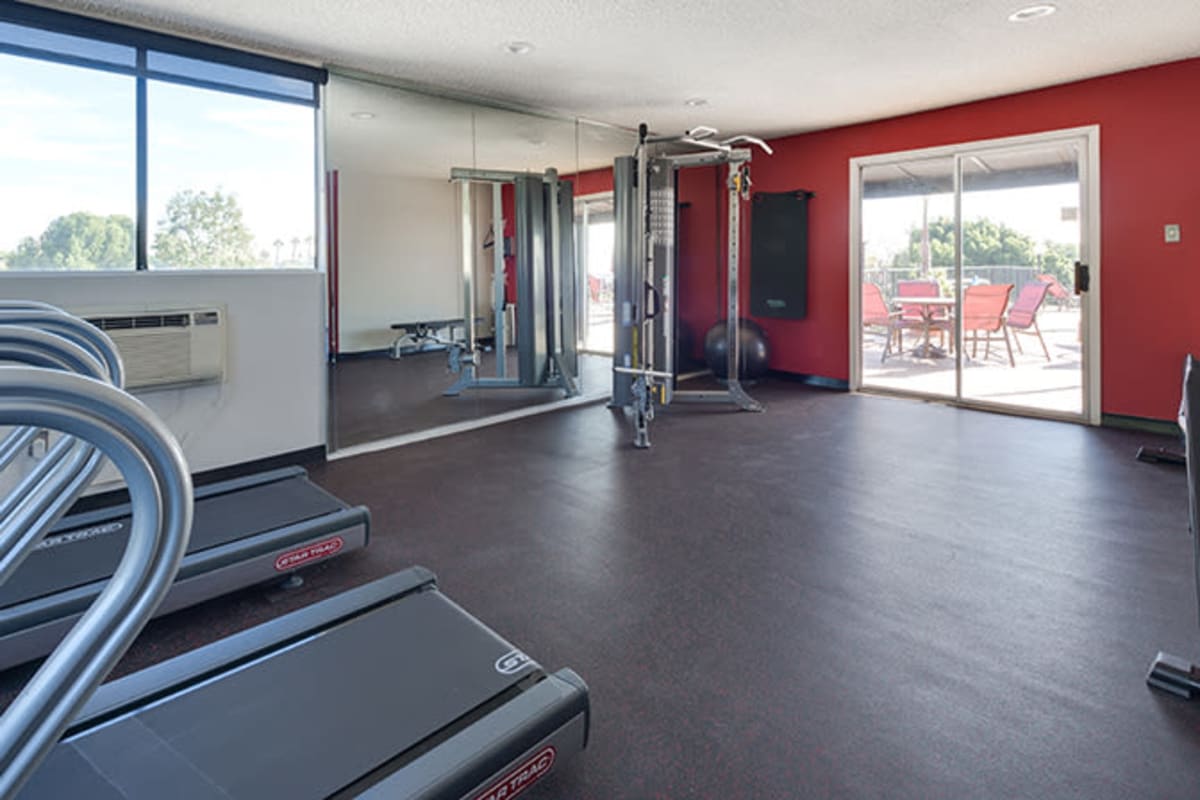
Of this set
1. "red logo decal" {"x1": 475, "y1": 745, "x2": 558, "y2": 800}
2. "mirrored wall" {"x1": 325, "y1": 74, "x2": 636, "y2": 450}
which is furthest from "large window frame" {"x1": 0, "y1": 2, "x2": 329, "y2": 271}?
"red logo decal" {"x1": 475, "y1": 745, "x2": 558, "y2": 800}

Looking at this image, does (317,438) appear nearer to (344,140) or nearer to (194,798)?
(344,140)

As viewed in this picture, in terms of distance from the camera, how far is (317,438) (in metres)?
4.48

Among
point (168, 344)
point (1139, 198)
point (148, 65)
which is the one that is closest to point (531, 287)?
point (168, 344)

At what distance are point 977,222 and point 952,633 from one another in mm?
4526

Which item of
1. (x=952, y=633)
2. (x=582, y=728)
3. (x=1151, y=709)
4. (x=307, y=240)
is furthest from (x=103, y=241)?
(x=1151, y=709)

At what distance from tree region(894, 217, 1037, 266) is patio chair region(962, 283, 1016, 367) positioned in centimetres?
23

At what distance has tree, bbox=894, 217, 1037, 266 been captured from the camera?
551 cm

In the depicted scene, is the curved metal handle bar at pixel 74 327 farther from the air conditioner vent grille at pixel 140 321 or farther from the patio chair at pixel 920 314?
the patio chair at pixel 920 314

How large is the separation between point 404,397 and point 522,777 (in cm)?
411

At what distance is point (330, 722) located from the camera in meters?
1.56

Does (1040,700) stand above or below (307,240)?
below

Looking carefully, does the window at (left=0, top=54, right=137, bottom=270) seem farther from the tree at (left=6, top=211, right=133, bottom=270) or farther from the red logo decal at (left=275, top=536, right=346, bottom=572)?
the red logo decal at (left=275, top=536, right=346, bottom=572)

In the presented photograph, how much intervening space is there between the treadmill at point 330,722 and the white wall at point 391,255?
3071 millimetres

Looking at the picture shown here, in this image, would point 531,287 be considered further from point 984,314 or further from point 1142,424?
point 1142,424
